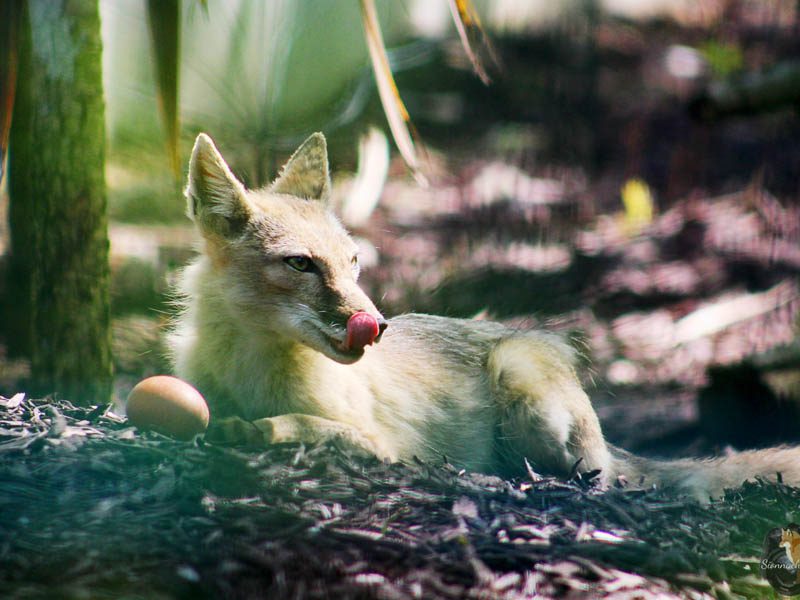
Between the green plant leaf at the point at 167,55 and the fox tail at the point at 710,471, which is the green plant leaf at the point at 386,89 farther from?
the fox tail at the point at 710,471

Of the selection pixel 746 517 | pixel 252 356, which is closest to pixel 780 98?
pixel 746 517

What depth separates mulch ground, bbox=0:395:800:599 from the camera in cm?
217

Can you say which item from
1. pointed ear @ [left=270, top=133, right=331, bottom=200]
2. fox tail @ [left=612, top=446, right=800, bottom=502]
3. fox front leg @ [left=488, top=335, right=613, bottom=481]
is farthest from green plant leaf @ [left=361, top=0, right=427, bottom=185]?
fox tail @ [left=612, top=446, right=800, bottom=502]

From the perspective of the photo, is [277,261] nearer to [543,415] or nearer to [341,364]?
[341,364]

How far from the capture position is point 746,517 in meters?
3.09

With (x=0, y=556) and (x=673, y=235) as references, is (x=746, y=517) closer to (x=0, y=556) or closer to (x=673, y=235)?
(x=0, y=556)

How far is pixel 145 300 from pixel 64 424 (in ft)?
9.07

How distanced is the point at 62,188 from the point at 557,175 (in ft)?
14.9

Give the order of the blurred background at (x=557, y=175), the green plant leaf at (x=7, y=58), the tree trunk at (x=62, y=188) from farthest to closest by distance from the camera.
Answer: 1. the blurred background at (x=557, y=175)
2. the tree trunk at (x=62, y=188)
3. the green plant leaf at (x=7, y=58)

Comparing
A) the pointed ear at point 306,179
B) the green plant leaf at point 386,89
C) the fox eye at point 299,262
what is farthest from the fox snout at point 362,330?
the pointed ear at point 306,179

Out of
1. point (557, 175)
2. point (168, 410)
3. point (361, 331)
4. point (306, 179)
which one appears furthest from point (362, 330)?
point (557, 175)

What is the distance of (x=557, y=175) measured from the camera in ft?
23.6

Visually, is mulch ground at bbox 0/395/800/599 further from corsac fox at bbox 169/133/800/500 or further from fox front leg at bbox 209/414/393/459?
corsac fox at bbox 169/133/800/500

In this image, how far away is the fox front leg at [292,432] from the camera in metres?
2.91
